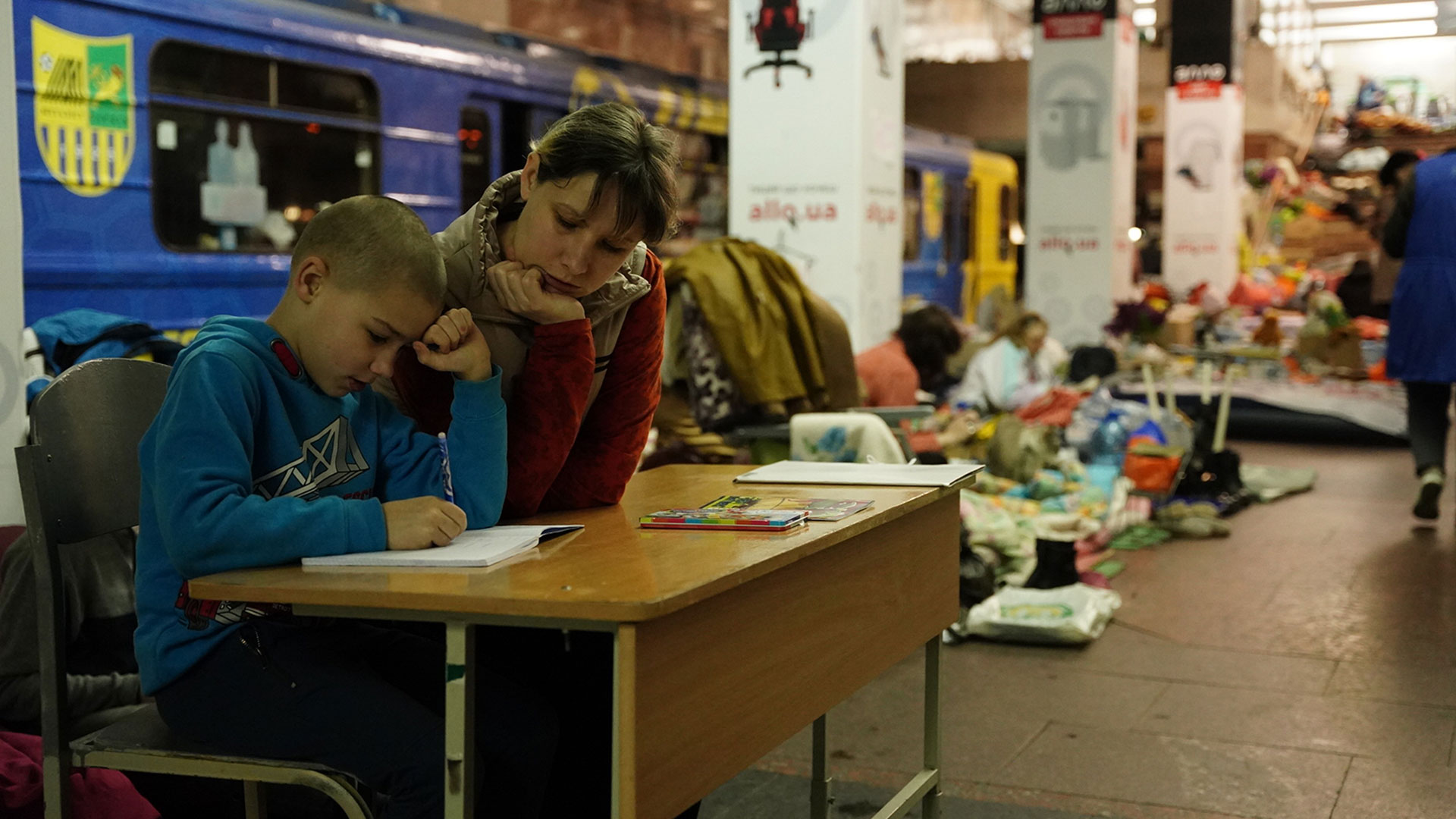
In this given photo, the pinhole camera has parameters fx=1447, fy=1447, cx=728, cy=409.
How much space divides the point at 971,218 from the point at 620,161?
574 inches

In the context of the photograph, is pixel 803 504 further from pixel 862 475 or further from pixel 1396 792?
pixel 1396 792

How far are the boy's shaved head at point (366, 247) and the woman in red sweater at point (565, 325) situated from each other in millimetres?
319

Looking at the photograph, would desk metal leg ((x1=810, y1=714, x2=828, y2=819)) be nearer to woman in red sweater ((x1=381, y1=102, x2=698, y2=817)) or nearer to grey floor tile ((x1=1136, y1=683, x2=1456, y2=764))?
woman in red sweater ((x1=381, y1=102, x2=698, y2=817))

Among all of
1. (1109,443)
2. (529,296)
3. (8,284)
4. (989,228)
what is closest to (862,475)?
(529,296)

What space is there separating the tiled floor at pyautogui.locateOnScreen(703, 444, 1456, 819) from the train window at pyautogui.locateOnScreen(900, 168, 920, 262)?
822 cm

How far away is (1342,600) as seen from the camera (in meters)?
5.51

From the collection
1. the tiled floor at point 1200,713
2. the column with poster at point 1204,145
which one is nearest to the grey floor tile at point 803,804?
the tiled floor at point 1200,713

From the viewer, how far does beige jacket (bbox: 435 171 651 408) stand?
7.98 ft

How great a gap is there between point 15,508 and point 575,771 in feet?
5.50

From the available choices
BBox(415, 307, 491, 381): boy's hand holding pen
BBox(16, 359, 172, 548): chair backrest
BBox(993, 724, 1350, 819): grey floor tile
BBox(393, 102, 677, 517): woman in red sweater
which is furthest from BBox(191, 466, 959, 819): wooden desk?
BBox(993, 724, 1350, 819): grey floor tile

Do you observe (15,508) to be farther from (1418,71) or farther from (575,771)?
(1418,71)

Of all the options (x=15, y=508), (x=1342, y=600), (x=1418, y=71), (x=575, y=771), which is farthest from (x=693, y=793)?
(x=1418, y=71)

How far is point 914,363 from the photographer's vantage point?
6.98 m

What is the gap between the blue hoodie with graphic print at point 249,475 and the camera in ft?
5.97
